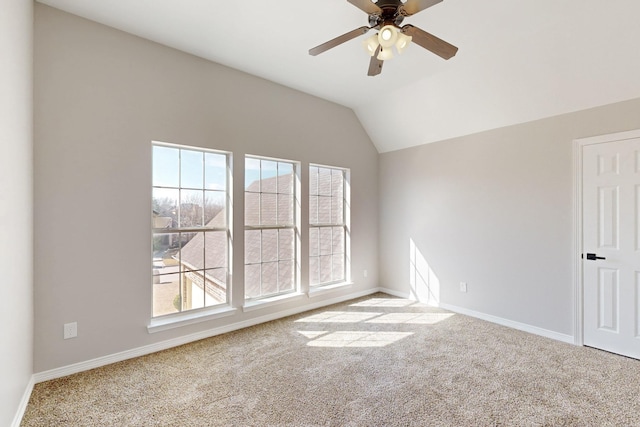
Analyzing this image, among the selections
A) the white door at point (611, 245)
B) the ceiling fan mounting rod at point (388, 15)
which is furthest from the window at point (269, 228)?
the white door at point (611, 245)

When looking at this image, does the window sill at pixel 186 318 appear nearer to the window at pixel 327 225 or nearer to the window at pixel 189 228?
the window at pixel 189 228

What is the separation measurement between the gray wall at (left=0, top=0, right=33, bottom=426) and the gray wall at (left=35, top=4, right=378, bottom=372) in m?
0.12

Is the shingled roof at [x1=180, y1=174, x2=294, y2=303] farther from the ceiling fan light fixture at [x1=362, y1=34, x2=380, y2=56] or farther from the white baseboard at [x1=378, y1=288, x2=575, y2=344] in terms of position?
the white baseboard at [x1=378, y1=288, x2=575, y2=344]

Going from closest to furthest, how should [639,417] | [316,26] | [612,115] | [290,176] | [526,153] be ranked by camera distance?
[639,417] < [316,26] < [612,115] < [526,153] < [290,176]

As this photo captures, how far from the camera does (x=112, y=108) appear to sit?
2723 mm

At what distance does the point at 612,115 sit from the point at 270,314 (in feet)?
13.8

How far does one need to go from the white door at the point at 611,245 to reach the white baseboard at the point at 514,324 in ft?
0.62

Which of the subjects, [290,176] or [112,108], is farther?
[290,176]

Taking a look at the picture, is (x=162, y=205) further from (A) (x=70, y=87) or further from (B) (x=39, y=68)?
(B) (x=39, y=68)

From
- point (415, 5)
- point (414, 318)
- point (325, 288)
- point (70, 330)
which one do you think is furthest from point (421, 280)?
point (70, 330)

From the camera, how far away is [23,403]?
2.06 m

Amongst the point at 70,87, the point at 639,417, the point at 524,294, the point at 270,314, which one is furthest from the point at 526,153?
the point at 70,87

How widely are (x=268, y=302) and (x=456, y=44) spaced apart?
138 inches

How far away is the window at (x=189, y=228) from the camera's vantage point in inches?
121
